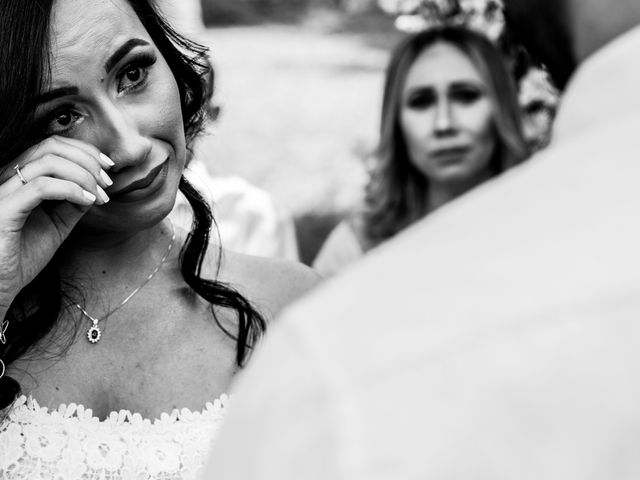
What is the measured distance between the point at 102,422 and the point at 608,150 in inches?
70.5

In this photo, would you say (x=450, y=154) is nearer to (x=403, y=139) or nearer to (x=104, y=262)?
(x=403, y=139)

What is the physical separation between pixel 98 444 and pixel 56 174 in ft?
2.21

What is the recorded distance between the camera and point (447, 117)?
15.0 feet

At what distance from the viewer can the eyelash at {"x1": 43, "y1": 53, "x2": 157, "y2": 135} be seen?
208cm

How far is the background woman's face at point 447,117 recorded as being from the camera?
15.1ft

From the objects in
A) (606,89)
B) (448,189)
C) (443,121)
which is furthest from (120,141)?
(448,189)

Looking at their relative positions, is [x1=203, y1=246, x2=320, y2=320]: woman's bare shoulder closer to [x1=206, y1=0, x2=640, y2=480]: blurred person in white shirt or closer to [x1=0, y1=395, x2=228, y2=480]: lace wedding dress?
[x1=0, y1=395, x2=228, y2=480]: lace wedding dress

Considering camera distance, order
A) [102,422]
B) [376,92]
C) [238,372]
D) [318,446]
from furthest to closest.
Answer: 1. [376,92]
2. [238,372]
3. [102,422]
4. [318,446]

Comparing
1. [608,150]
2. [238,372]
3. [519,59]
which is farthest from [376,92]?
[608,150]

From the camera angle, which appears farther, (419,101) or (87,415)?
(419,101)

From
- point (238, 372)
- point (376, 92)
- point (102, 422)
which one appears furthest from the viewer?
point (376, 92)

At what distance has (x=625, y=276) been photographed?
623 mm

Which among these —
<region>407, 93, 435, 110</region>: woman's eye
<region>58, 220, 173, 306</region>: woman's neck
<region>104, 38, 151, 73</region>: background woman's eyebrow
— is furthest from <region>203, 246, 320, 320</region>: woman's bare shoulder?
<region>407, 93, 435, 110</region>: woman's eye

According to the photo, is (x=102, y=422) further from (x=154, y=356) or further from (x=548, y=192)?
(x=548, y=192)
